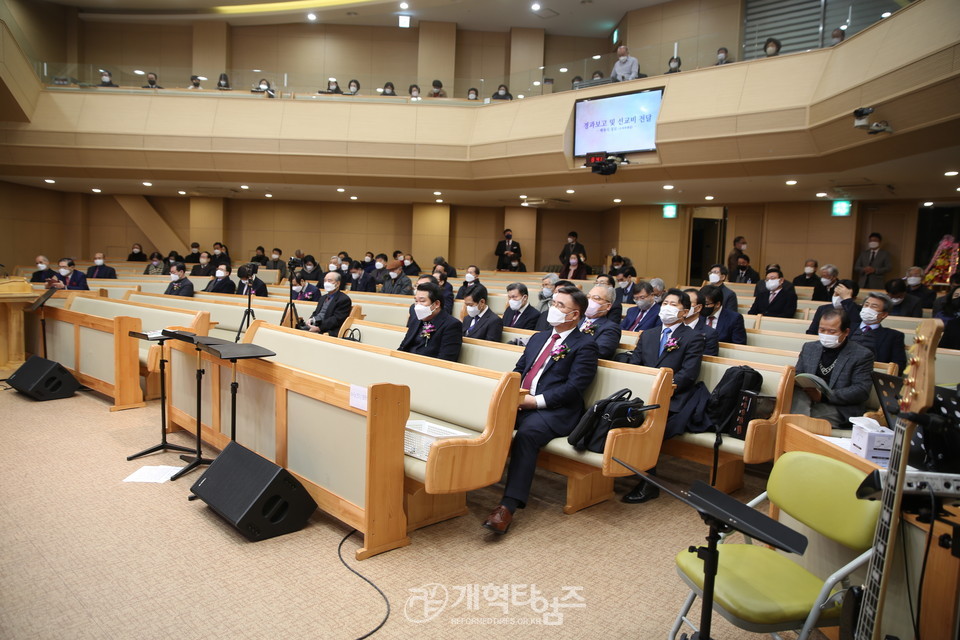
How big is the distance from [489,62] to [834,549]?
1633 cm

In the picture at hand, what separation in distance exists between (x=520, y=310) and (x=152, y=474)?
12.2 feet

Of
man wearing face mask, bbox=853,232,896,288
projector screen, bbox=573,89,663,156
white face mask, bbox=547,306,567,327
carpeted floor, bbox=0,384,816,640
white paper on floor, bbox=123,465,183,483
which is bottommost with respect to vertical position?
carpeted floor, bbox=0,384,816,640

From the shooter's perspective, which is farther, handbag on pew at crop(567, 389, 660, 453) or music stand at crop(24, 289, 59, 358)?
music stand at crop(24, 289, 59, 358)

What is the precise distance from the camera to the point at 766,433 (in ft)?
11.6

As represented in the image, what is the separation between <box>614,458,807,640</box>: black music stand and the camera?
153cm

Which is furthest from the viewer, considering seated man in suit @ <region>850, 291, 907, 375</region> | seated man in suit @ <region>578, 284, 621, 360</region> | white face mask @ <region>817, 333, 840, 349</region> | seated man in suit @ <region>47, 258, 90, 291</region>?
seated man in suit @ <region>47, 258, 90, 291</region>

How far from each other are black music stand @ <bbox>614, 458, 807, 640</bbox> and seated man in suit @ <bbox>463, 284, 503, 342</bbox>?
3.66m

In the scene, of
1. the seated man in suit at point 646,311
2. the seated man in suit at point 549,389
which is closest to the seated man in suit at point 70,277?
the seated man in suit at point 646,311

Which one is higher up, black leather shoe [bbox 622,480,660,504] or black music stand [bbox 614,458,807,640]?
black music stand [bbox 614,458,807,640]

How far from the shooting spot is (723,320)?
534 centimetres

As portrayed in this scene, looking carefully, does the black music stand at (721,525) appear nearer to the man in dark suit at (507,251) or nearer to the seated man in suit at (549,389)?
the seated man in suit at (549,389)

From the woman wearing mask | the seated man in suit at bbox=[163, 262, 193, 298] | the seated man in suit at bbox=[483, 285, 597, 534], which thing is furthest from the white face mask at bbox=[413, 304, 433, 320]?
the woman wearing mask

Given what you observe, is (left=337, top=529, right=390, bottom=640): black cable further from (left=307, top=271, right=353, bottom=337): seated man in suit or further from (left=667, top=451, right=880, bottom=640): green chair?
(left=307, top=271, right=353, bottom=337): seated man in suit

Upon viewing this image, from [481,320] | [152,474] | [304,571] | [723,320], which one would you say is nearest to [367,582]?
[304,571]
